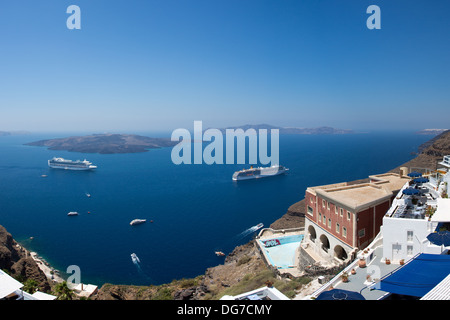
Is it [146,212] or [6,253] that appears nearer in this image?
[6,253]

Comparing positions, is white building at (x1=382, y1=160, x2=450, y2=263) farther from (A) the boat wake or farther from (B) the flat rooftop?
(A) the boat wake

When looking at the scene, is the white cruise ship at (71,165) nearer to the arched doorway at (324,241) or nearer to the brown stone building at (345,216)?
the brown stone building at (345,216)

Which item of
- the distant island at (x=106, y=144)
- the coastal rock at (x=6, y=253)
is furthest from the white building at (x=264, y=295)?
the distant island at (x=106, y=144)

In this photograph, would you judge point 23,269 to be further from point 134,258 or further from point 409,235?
point 409,235

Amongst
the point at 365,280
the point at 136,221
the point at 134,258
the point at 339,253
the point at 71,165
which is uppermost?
the point at 365,280

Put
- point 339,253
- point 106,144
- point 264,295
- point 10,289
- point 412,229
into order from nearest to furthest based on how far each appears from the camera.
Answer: point 264,295 < point 10,289 < point 412,229 < point 339,253 < point 106,144

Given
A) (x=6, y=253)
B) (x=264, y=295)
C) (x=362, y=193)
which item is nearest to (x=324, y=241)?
(x=362, y=193)
